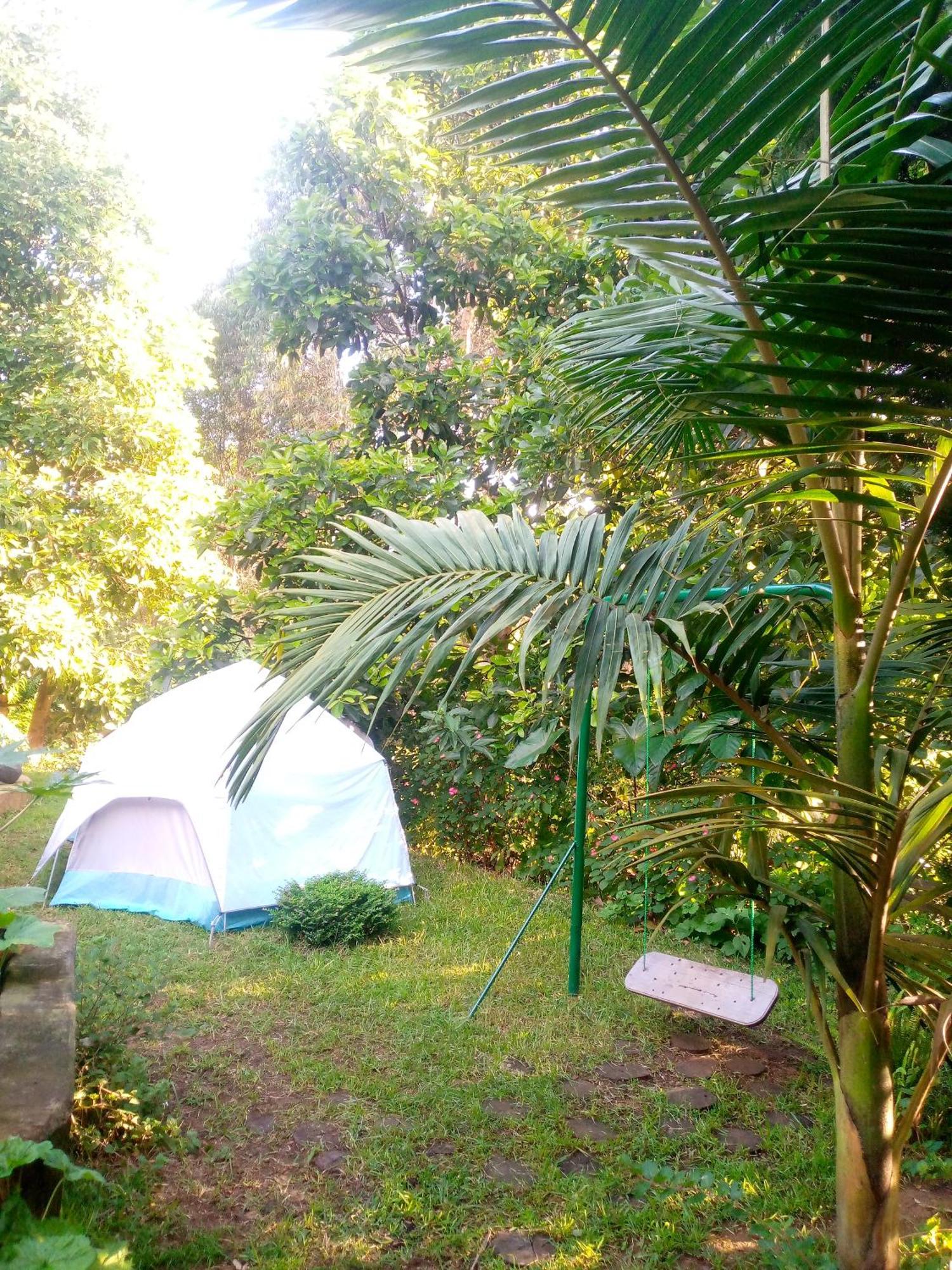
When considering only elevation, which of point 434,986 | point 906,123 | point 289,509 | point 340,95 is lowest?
point 434,986

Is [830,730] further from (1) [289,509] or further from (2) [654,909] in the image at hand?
(1) [289,509]

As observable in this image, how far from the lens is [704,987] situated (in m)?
3.47

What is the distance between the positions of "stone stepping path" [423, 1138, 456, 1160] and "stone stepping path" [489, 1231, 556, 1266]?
45cm

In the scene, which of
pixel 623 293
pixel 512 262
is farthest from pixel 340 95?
pixel 623 293

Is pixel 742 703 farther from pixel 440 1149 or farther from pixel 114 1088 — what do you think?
pixel 114 1088

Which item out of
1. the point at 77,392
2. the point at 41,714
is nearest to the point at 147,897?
the point at 77,392

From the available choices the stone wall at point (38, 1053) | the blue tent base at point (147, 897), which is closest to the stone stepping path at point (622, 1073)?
the stone wall at point (38, 1053)

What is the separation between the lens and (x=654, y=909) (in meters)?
5.52

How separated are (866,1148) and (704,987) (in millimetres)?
1840

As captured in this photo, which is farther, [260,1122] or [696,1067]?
[696,1067]

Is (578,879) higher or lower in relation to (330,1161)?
higher

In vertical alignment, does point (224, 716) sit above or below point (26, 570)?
below

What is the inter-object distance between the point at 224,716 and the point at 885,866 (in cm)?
522

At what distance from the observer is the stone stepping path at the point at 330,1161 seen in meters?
2.72
